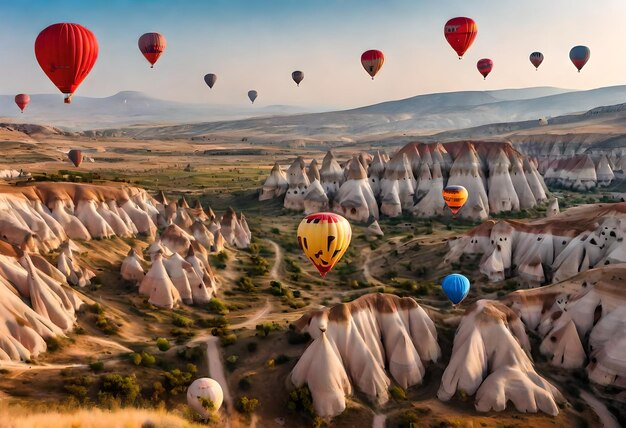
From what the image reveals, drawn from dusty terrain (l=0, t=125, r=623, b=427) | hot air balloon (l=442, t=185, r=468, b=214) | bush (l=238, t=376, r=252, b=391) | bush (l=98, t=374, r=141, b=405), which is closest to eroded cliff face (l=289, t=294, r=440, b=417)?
dusty terrain (l=0, t=125, r=623, b=427)

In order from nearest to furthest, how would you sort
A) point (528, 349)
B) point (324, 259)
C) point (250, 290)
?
1. point (528, 349)
2. point (324, 259)
3. point (250, 290)

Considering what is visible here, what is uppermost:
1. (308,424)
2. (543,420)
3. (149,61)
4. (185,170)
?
(149,61)

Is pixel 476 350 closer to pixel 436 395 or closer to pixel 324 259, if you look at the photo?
pixel 436 395

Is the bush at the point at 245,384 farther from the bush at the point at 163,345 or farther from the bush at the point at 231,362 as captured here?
the bush at the point at 163,345

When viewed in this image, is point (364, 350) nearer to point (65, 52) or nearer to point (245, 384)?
point (245, 384)

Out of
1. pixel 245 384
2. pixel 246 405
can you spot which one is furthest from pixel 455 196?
pixel 246 405

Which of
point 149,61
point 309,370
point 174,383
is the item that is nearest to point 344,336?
point 309,370

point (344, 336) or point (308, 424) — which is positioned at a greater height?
point (344, 336)
